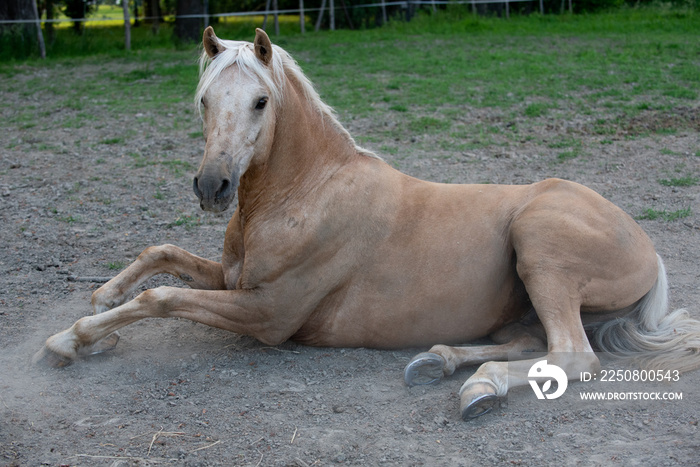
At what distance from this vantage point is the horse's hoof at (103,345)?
3881mm

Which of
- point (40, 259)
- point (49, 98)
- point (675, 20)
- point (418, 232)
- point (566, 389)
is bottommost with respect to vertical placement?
point (566, 389)

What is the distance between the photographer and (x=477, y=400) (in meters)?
3.27

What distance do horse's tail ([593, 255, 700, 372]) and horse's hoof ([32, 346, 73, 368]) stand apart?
10.5 ft

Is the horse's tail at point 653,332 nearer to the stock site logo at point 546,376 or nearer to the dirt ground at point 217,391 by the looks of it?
the dirt ground at point 217,391

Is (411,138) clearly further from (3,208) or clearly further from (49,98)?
(49,98)

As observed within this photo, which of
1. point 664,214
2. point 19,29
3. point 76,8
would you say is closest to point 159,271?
point 664,214

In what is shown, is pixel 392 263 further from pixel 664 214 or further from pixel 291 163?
pixel 664 214

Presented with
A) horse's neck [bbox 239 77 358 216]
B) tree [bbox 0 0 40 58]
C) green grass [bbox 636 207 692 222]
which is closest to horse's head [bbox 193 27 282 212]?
horse's neck [bbox 239 77 358 216]

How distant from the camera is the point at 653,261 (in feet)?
12.8

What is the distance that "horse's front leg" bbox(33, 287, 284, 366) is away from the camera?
3789 millimetres

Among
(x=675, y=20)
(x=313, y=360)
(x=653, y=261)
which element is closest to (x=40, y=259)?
(x=313, y=360)

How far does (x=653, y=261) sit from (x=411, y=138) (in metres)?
5.11

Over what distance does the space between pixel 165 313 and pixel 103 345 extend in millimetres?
493

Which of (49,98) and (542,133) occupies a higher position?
(49,98)
